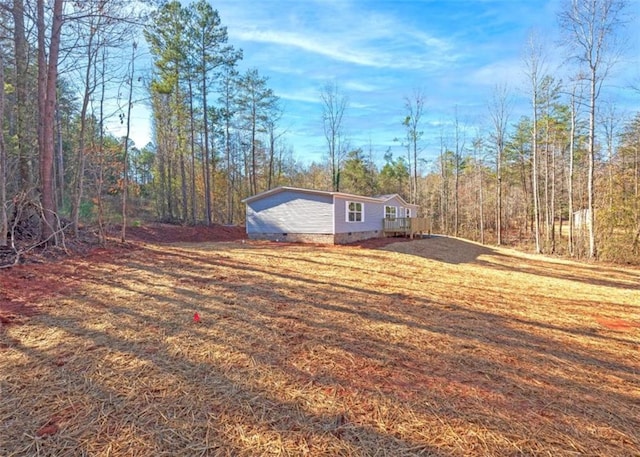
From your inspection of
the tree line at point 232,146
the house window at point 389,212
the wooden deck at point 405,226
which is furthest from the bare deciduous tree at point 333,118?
the wooden deck at point 405,226

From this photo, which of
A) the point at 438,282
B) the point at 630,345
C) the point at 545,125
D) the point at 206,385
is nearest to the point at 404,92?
the point at 545,125

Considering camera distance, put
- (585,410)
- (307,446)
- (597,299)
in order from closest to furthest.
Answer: (307,446)
(585,410)
(597,299)

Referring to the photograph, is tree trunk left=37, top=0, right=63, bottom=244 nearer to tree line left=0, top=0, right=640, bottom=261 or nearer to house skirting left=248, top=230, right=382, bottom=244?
tree line left=0, top=0, right=640, bottom=261

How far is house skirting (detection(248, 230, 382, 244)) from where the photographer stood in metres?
14.1

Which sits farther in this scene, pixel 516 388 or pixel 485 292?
pixel 485 292

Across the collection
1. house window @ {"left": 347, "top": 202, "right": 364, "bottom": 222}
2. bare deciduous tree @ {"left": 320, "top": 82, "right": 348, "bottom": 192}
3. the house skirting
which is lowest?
the house skirting

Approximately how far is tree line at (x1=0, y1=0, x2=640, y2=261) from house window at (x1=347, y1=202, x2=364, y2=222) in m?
8.50

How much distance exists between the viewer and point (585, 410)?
2.08 metres

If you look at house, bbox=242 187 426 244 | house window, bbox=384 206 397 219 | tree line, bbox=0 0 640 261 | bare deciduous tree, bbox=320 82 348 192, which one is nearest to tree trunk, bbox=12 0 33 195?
tree line, bbox=0 0 640 261

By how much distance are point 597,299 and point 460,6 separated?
837 centimetres

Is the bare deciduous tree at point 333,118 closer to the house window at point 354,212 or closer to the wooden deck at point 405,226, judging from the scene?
the wooden deck at point 405,226

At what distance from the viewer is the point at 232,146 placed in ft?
82.0

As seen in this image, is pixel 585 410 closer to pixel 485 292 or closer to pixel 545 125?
A: pixel 485 292

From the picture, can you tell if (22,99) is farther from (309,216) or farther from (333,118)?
(333,118)
